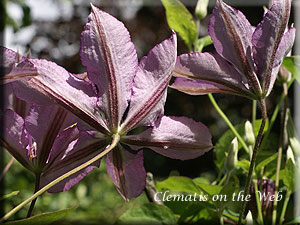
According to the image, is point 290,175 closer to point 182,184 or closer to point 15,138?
point 182,184

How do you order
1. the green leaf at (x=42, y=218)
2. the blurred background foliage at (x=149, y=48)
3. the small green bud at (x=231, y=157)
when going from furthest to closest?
1. the blurred background foliage at (x=149, y=48)
2. the small green bud at (x=231, y=157)
3. the green leaf at (x=42, y=218)

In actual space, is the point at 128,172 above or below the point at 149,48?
above

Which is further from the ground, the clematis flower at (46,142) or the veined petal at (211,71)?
the veined petal at (211,71)

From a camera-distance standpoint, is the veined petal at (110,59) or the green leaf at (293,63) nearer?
the veined petal at (110,59)

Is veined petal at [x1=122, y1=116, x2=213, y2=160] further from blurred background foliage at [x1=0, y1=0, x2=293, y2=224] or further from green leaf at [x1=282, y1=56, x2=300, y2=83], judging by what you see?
blurred background foliage at [x1=0, y1=0, x2=293, y2=224]

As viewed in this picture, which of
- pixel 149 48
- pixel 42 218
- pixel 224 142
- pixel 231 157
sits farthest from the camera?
pixel 149 48

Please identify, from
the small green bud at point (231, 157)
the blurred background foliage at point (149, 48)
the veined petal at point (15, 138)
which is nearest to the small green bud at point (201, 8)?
the small green bud at point (231, 157)

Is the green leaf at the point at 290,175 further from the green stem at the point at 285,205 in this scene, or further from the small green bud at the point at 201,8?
the small green bud at the point at 201,8

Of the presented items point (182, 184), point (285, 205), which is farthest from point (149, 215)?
point (285, 205)
